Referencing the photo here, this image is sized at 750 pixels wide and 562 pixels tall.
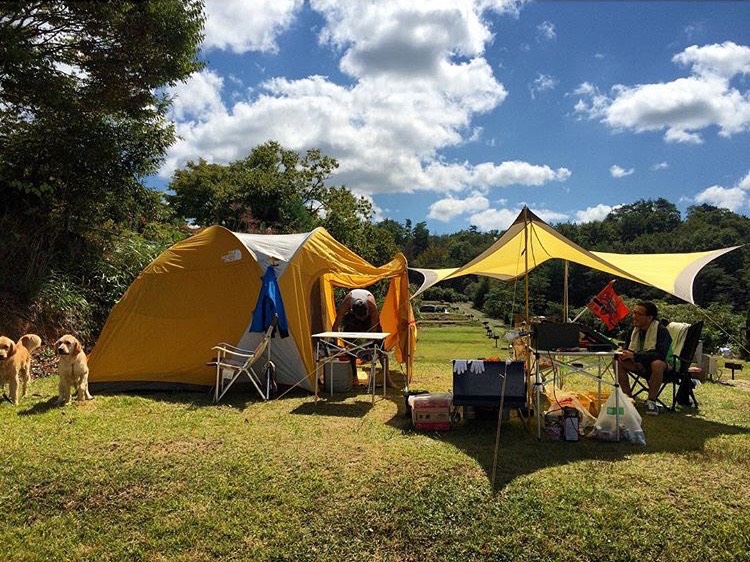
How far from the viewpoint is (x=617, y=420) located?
4.76m

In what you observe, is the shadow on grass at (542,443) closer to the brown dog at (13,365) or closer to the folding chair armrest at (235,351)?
the folding chair armrest at (235,351)

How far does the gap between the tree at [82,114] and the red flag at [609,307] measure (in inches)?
299

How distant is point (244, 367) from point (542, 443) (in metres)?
3.48

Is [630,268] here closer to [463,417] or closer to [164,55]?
[463,417]

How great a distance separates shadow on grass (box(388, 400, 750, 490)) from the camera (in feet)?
13.7

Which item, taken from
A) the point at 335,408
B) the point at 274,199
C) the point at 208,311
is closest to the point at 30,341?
the point at 208,311

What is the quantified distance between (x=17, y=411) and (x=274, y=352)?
288cm

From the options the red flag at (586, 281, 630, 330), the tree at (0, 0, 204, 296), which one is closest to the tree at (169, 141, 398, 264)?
the tree at (0, 0, 204, 296)

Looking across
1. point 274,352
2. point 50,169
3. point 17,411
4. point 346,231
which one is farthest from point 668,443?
point 346,231

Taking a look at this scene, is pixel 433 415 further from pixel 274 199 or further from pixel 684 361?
pixel 274 199

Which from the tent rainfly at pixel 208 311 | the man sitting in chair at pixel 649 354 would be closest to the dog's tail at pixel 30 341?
the tent rainfly at pixel 208 311

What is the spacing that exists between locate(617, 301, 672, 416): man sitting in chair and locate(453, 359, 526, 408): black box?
1.55 m

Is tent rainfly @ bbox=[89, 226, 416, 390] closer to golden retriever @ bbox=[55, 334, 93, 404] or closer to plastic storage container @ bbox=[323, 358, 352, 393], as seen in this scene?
plastic storage container @ bbox=[323, 358, 352, 393]

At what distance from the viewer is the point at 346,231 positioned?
24531mm
